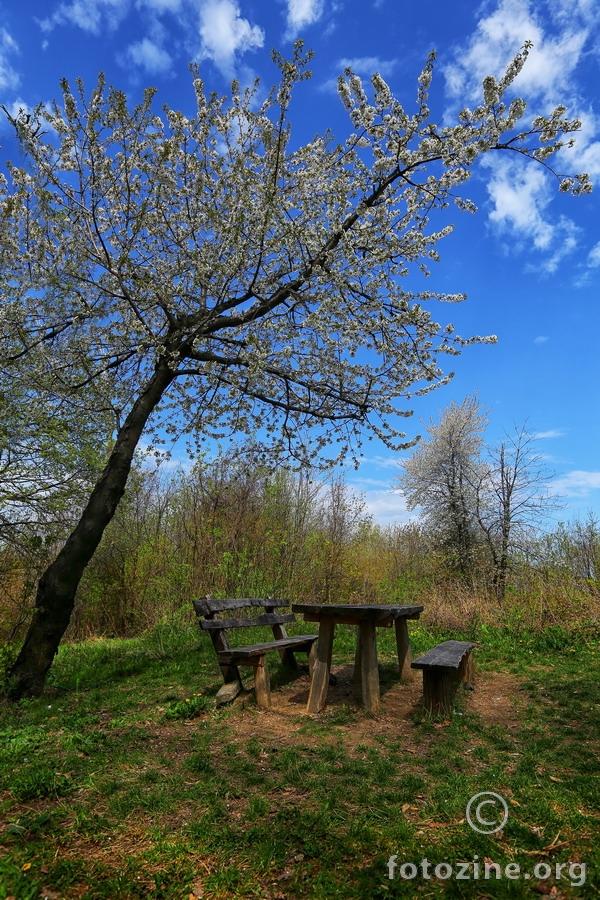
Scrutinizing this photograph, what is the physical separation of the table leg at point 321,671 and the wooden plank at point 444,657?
0.87 meters

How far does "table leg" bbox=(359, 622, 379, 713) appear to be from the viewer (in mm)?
4969

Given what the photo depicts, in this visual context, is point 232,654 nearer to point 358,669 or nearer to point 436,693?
point 358,669

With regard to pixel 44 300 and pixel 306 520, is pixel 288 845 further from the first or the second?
pixel 306 520

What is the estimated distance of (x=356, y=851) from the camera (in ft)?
8.50

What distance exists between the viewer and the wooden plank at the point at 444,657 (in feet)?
14.6

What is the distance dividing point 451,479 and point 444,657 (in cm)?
1606

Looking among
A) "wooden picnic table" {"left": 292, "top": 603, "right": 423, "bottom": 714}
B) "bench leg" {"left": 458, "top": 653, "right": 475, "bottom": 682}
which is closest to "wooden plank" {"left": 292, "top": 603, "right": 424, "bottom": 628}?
"wooden picnic table" {"left": 292, "top": 603, "right": 423, "bottom": 714}

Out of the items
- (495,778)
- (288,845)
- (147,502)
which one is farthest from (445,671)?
(147,502)

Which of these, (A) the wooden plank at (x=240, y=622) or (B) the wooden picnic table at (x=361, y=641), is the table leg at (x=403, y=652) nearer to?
(B) the wooden picnic table at (x=361, y=641)

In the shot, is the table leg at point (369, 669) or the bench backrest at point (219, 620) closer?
the table leg at point (369, 669)

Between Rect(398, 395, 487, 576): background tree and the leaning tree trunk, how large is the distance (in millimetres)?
14562

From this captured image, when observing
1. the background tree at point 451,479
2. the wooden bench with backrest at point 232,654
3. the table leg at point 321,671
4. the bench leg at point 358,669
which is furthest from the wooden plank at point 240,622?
the background tree at point 451,479

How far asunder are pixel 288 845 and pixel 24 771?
83.3 inches

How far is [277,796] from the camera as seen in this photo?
3260 mm
